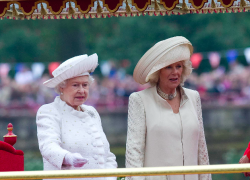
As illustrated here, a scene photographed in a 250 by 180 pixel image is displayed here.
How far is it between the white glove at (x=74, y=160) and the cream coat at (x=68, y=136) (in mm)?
41

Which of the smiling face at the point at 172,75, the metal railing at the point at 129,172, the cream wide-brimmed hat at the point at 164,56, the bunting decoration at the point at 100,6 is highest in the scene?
the bunting decoration at the point at 100,6

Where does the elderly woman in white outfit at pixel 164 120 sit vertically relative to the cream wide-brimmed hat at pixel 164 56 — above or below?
below

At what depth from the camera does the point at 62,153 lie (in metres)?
3.93

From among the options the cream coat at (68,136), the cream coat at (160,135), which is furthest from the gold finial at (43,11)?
the cream coat at (160,135)

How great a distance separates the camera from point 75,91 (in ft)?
14.0

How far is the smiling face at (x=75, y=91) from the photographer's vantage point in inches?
168

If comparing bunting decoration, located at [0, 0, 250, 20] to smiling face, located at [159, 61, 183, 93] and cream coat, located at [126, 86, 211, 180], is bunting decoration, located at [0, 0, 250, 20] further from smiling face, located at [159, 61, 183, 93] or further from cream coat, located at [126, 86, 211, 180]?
cream coat, located at [126, 86, 211, 180]

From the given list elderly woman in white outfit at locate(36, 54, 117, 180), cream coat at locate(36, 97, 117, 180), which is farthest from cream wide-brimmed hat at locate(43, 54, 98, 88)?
cream coat at locate(36, 97, 117, 180)

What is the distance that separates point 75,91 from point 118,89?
16227mm

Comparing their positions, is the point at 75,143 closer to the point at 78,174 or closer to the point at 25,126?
the point at 78,174

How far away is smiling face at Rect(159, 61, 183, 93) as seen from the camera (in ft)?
13.5

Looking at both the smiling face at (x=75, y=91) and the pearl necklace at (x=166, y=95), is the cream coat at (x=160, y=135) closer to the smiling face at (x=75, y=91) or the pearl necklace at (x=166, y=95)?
the pearl necklace at (x=166, y=95)

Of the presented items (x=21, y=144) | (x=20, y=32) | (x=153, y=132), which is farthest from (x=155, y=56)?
(x=20, y=32)

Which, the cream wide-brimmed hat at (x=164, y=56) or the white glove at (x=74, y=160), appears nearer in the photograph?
the white glove at (x=74, y=160)
